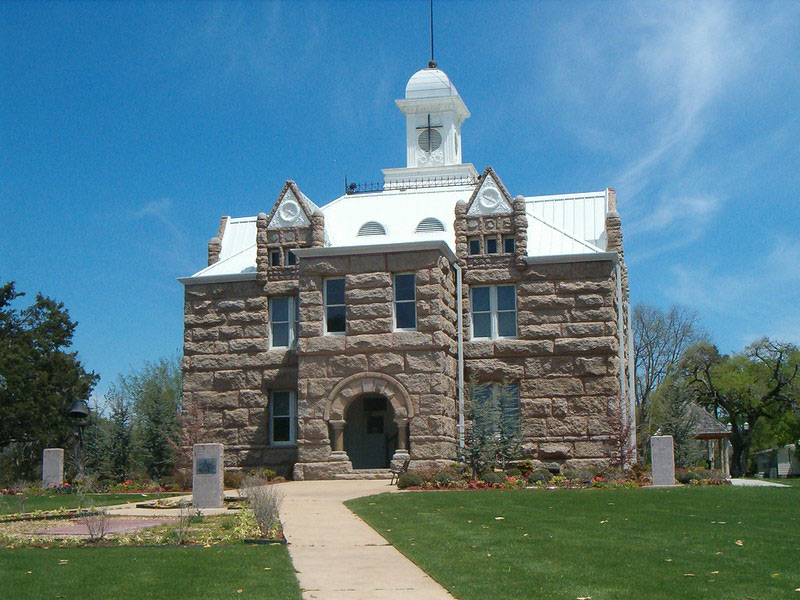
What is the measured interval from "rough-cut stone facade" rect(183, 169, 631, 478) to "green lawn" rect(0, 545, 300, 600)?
16543 millimetres

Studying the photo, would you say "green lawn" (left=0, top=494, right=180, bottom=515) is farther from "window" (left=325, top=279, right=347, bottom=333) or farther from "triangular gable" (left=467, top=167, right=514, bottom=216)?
"triangular gable" (left=467, top=167, right=514, bottom=216)

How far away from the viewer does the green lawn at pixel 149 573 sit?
11.0 m

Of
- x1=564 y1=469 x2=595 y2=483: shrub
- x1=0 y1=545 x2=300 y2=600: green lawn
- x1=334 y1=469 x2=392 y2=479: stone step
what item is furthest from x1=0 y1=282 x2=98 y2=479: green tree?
x1=0 y1=545 x2=300 y2=600: green lawn

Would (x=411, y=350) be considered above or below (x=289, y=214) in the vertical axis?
below

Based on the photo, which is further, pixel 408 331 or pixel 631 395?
pixel 631 395

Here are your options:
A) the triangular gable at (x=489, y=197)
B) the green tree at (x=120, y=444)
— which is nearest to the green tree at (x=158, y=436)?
the green tree at (x=120, y=444)

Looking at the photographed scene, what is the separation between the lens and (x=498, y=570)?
12297mm

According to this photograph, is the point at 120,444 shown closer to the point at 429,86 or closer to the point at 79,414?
the point at 79,414

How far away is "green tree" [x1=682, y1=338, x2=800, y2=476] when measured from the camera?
51844 mm

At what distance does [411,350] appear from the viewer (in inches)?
1225

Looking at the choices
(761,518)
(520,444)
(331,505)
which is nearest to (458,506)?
(331,505)

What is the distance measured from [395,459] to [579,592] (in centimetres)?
1968

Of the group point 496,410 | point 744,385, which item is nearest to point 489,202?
Result: point 496,410

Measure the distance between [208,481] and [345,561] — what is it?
863cm
